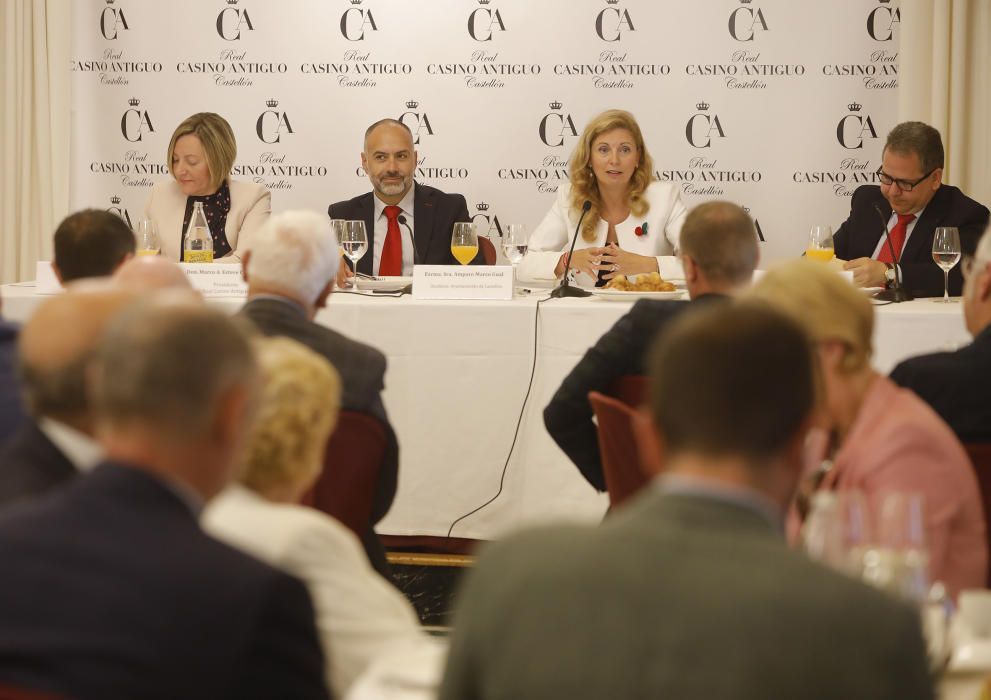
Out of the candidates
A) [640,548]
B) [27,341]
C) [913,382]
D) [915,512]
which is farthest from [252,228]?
[640,548]

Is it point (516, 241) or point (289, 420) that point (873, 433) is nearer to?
point (289, 420)

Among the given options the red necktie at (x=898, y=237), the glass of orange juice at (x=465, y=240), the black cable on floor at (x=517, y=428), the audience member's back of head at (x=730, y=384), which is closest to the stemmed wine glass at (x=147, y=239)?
the glass of orange juice at (x=465, y=240)

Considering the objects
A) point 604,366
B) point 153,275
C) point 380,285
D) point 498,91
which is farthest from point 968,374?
point 498,91

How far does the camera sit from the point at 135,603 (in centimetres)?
113

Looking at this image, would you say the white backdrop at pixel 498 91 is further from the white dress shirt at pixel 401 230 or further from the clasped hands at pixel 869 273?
the clasped hands at pixel 869 273

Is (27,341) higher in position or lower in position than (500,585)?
higher

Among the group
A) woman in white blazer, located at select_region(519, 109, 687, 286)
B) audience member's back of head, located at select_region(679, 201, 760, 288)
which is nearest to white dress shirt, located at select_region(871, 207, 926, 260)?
woman in white blazer, located at select_region(519, 109, 687, 286)

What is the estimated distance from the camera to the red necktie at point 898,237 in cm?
502

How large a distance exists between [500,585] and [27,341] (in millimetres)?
842

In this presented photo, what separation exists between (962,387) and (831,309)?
2.20 feet

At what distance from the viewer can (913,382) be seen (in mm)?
2625

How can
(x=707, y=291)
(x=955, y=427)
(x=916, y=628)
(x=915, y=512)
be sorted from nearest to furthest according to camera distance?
(x=916, y=628), (x=915, y=512), (x=955, y=427), (x=707, y=291)

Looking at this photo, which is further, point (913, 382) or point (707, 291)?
point (707, 291)

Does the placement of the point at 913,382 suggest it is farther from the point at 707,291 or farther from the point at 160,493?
the point at 160,493
